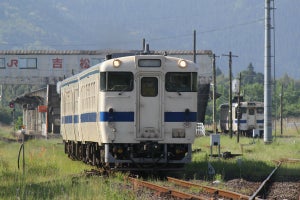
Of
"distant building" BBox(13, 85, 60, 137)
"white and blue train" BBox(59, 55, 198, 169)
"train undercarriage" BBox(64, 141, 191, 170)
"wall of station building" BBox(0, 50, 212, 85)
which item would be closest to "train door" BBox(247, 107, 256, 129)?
"distant building" BBox(13, 85, 60, 137)

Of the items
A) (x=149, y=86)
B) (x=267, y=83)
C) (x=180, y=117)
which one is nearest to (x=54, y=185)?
(x=149, y=86)

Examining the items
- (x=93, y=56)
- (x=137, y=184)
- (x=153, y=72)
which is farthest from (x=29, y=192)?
(x=93, y=56)

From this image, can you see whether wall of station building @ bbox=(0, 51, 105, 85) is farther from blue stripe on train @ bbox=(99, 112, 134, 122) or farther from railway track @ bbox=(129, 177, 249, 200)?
railway track @ bbox=(129, 177, 249, 200)

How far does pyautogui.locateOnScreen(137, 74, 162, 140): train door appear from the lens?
17.0 m

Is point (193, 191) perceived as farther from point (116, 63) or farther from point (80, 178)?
point (116, 63)

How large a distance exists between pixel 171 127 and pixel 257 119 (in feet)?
136

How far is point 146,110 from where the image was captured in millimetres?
17031

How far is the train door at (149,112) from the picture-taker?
1698 cm

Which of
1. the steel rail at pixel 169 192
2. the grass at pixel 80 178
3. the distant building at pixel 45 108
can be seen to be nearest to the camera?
the steel rail at pixel 169 192

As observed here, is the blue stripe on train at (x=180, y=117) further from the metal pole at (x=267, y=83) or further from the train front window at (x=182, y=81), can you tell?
the metal pole at (x=267, y=83)

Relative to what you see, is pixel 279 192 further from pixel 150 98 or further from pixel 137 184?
pixel 150 98

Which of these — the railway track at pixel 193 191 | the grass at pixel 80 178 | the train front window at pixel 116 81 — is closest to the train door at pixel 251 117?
the grass at pixel 80 178

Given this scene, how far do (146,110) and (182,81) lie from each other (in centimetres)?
129

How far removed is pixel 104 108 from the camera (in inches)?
668
